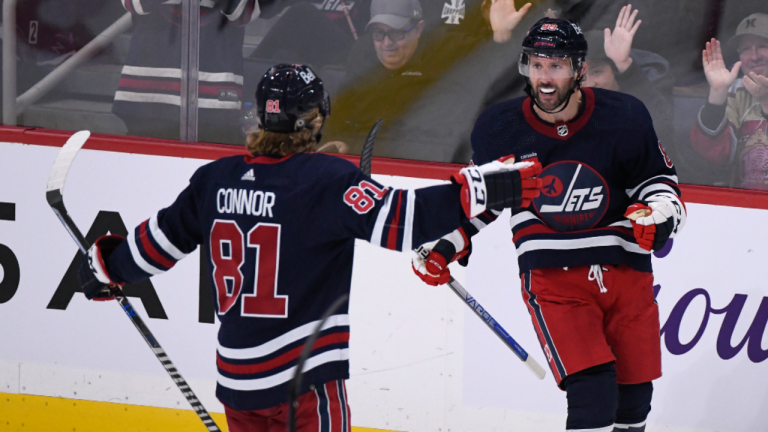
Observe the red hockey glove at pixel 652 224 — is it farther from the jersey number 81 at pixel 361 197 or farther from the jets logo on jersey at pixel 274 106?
the jets logo on jersey at pixel 274 106

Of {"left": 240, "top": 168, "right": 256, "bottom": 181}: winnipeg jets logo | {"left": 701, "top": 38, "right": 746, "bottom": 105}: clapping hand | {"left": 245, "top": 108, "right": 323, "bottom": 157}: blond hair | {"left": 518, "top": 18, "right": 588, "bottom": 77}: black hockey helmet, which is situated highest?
{"left": 701, "top": 38, "right": 746, "bottom": 105}: clapping hand

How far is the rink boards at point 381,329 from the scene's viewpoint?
123 inches

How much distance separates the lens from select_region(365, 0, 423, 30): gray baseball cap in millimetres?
3250

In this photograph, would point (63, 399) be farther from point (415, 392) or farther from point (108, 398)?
point (415, 392)

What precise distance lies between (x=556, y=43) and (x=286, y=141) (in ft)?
2.75

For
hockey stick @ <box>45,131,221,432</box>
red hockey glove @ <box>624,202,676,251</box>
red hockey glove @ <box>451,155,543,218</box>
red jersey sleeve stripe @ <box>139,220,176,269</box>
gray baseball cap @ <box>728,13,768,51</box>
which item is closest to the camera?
red hockey glove @ <box>451,155,543,218</box>

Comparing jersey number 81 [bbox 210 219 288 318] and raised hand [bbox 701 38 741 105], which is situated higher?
raised hand [bbox 701 38 741 105]

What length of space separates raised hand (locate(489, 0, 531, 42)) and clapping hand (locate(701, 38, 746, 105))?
623 millimetres

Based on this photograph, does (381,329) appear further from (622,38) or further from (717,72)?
(717,72)

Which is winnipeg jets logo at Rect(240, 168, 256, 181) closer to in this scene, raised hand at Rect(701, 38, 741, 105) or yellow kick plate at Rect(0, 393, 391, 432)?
yellow kick plate at Rect(0, 393, 391, 432)

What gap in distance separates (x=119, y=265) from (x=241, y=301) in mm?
432

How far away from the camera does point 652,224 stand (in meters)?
2.31

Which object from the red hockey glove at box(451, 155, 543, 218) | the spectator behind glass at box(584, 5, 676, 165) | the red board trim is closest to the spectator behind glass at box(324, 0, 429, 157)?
the red board trim

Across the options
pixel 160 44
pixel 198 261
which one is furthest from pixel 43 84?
pixel 198 261
